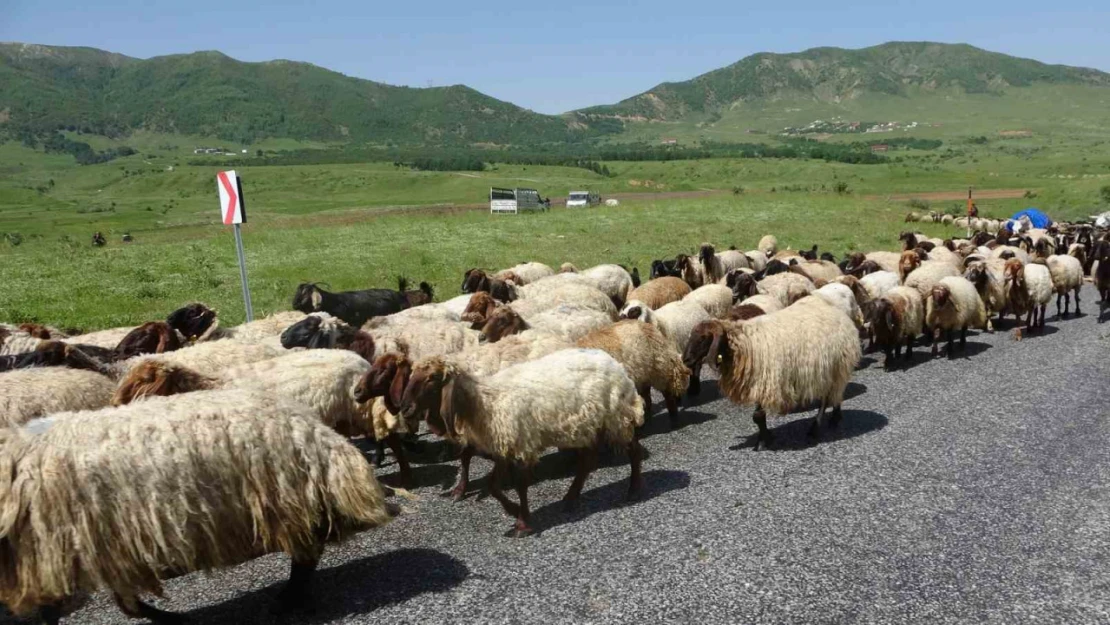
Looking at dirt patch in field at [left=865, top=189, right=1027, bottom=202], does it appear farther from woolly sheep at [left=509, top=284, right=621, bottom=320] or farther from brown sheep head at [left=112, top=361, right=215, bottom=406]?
brown sheep head at [left=112, top=361, right=215, bottom=406]

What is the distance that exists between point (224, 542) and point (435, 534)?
270cm

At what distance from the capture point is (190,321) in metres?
13.3

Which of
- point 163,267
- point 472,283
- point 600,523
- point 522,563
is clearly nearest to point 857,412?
point 600,523

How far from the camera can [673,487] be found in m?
9.48

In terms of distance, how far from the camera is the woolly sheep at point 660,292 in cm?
1791

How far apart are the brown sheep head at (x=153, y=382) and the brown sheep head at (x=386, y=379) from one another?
1680mm

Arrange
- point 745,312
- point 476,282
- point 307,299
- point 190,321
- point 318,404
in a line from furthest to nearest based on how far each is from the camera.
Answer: point 476,282, point 307,299, point 745,312, point 190,321, point 318,404

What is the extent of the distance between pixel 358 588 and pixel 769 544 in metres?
3.92

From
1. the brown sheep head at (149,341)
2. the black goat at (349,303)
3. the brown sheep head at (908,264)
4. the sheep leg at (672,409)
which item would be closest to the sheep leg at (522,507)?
the sheep leg at (672,409)

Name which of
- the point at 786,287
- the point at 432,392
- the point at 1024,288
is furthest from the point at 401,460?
the point at 1024,288

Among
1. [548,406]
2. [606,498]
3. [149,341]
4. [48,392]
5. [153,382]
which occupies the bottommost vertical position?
[606,498]

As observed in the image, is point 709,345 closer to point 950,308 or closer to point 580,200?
point 950,308

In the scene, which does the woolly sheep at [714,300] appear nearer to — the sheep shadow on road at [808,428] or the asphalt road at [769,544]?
the sheep shadow on road at [808,428]

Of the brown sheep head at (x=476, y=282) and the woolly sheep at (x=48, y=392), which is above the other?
the woolly sheep at (x=48, y=392)
